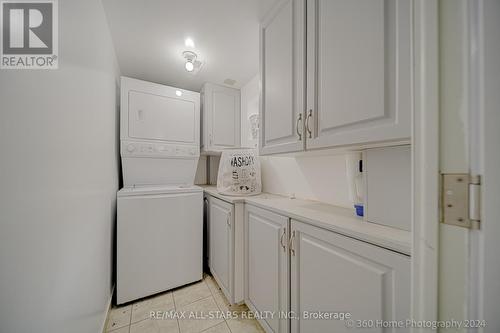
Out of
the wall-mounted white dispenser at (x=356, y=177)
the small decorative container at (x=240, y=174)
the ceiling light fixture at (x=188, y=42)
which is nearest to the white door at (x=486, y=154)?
the wall-mounted white dispenser at (x=356, y=177)

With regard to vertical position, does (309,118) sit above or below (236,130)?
below

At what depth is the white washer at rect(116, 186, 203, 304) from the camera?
1.44 metres

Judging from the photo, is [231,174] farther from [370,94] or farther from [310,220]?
[370,94]

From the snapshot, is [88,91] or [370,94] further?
[88,91]

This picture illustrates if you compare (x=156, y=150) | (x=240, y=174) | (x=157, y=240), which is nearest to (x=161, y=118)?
(x=156, y=150)

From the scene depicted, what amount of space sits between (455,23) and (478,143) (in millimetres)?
252

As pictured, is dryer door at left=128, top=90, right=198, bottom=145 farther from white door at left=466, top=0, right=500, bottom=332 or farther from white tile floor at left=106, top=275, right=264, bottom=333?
white door at left=466, top=0, right=500, bottom=332

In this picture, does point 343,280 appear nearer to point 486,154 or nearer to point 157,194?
point 486,154

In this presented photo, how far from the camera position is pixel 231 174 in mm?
1582

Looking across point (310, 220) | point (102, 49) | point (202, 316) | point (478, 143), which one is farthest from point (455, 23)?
point (202, 316)

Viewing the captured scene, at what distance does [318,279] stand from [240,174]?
100cm

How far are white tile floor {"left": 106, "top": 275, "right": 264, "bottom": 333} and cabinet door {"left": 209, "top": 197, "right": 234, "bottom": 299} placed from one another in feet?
0.46

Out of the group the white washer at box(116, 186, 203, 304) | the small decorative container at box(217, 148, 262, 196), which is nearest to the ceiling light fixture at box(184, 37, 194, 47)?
the small decorative container at box(217, 148, 262, 196)

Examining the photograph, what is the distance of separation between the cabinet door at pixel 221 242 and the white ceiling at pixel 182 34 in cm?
144
